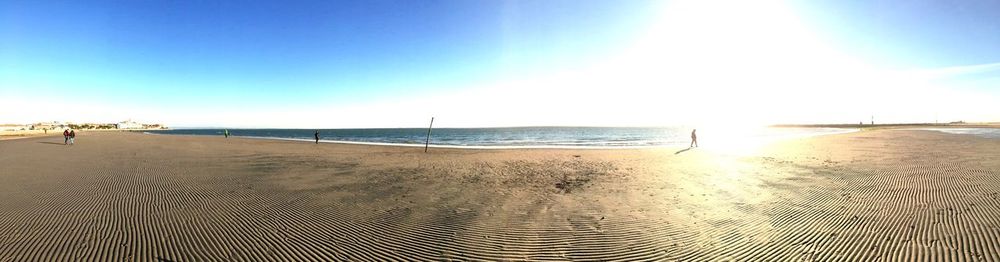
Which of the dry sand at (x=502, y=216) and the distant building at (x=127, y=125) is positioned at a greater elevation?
the distant building at (x=127, y=125)

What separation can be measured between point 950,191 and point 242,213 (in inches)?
671

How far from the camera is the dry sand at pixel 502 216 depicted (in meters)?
5.38

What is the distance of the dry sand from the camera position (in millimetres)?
5379

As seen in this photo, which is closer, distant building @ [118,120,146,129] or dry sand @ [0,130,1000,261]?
dry sand @ [0,130,1000,261]

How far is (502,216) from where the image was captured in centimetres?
746

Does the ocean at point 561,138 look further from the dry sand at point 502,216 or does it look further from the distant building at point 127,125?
the distant building at point 127,125

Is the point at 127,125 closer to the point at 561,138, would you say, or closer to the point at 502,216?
the point at 561,138

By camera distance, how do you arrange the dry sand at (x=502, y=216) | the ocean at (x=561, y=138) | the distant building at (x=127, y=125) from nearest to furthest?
the dry sand at (x=502, y=216), the ocean at (x=561, y=138), the distant building at (x=127, y=125)

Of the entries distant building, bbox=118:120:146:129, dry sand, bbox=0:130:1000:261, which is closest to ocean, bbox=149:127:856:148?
dry sand, bbox=0:130:1000:261

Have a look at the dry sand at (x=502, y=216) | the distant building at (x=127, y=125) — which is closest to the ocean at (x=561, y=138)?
the dry sand at (x=502, y=216)

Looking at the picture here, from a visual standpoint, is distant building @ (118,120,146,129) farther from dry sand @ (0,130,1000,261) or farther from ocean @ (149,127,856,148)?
dry sand @ (0,130,1000,261)

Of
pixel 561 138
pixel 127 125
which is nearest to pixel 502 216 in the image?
pixel 561 138

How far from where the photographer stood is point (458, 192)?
1011 cm

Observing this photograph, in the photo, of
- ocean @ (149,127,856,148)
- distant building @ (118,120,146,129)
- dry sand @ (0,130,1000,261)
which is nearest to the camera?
dry sand @ (0,130,1000,261)
